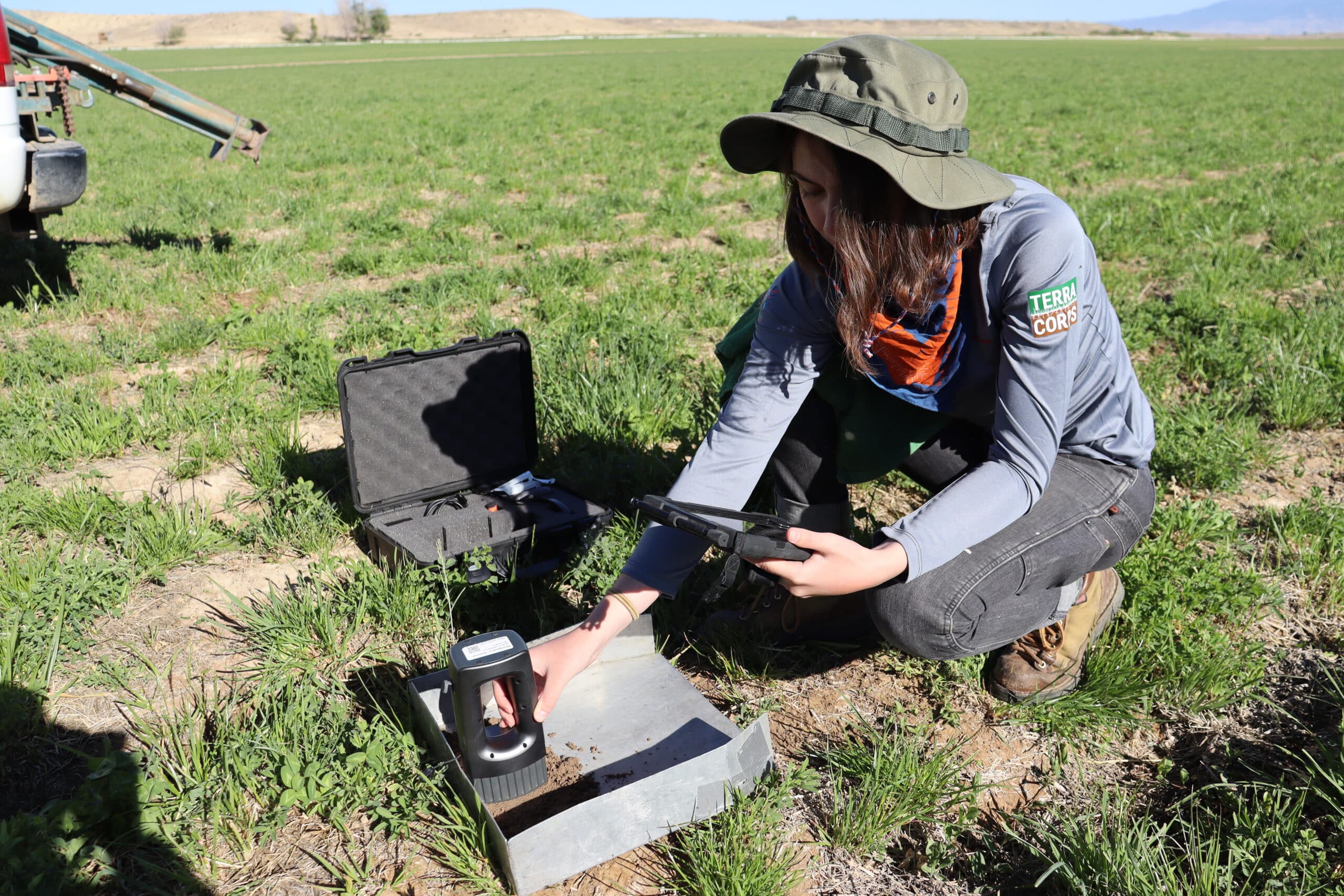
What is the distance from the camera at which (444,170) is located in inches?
393

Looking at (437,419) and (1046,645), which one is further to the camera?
(437,419)

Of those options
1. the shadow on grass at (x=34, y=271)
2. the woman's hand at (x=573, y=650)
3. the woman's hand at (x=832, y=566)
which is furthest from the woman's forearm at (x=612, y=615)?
the shadow on grass at (x=34, y=271)

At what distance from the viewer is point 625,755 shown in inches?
88.6

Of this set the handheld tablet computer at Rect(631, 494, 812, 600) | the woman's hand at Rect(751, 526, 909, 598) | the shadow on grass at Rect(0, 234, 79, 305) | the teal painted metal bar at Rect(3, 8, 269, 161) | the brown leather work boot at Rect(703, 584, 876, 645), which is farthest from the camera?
the teal painted metal bar at Rect(3, 8, 269, 161)

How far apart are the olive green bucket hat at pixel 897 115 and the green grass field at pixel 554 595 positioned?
1.22 metres

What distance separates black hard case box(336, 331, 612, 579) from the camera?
9.46 feet

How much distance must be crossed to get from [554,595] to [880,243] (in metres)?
1.50

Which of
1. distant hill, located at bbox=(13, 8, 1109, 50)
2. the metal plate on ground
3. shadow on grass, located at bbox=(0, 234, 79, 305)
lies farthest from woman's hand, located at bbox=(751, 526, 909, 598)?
distant hill, located at bbox=(13, 8, 1109, 50)

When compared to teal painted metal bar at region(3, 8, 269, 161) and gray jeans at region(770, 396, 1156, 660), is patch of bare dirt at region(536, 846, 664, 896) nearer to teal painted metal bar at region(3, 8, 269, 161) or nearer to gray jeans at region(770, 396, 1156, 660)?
gray jeans at region(770, 396, 1156, 660)

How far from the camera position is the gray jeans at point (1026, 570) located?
2.13 meters

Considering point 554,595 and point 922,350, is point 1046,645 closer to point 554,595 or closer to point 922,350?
point 922,350

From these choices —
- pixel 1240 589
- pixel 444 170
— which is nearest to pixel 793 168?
pixel 1240 589

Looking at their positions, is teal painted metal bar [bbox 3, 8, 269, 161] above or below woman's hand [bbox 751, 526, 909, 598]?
above

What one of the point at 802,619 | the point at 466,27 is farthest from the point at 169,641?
the point at 466,27
